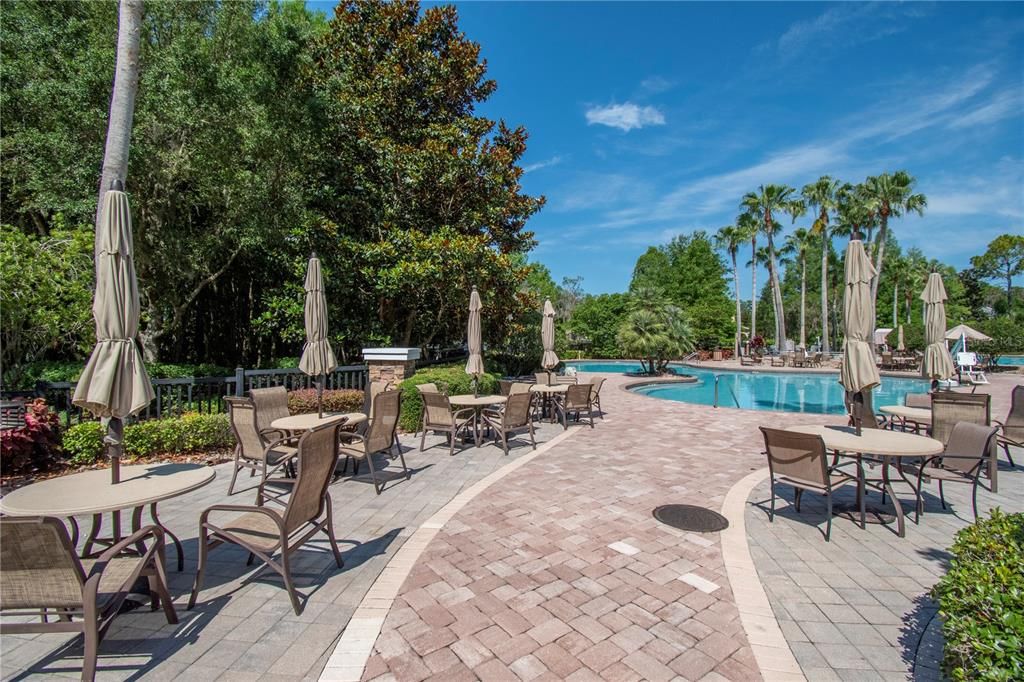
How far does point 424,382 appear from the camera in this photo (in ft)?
29.5

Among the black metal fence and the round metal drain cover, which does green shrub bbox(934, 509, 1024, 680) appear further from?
the black metal fence

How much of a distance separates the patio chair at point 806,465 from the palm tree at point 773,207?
108ft

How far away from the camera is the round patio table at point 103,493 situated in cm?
266

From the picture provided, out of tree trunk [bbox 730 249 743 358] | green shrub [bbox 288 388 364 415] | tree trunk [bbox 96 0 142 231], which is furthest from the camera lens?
tree trunk [bbox 730 249 743 358]

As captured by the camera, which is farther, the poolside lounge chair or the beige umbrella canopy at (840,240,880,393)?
the poolside lounge chair

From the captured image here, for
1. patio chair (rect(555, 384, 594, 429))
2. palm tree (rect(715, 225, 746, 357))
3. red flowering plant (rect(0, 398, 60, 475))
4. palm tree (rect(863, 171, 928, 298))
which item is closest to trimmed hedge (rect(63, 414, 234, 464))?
red flowering plant (rect(0, 398, 60, 475))

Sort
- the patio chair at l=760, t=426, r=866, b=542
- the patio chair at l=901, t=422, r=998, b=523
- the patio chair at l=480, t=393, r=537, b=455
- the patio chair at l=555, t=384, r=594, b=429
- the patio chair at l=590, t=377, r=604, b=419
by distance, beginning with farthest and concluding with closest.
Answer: the patio chair at l=590, t=377, r=604, b=419 → the patio chair at l=555, t=384, r=594, b=429 → the patio chair at l=480, t=393, r=537, b=455 → the patio chair at l=901, t=422, r=998, b=523 → the patio chair at l=760, t=426, r=866, b=542

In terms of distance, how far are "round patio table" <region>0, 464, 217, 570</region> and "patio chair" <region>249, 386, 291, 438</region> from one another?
7.79 feet

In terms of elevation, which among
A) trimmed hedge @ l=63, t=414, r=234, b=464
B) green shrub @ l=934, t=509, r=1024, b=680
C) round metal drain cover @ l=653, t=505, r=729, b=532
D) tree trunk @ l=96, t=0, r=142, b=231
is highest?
tree trunk @ l=96, t=0, r=142, b=231

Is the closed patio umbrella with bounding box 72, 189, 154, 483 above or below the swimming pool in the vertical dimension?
above

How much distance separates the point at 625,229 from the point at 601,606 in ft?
143

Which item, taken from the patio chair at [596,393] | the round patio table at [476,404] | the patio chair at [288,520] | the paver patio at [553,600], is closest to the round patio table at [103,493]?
the patio chair at [288,520]

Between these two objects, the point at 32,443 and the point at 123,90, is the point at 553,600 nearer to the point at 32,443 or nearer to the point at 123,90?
the point at 32,443

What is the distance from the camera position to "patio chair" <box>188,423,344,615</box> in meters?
2.94
